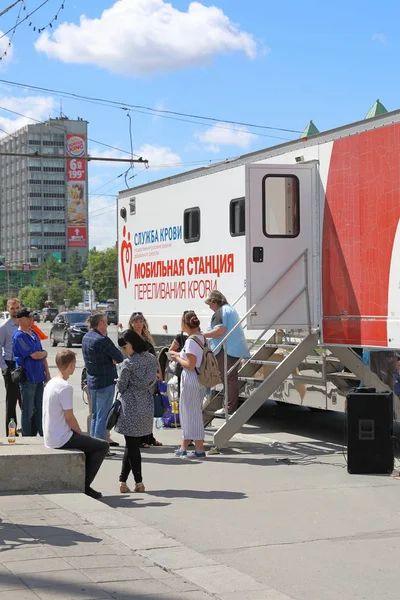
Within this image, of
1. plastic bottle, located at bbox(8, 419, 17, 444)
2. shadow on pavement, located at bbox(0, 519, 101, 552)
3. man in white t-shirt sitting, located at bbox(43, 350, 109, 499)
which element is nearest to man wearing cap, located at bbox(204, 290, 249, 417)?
plastic bottle, located at bbox(8, 419, 17, 444)

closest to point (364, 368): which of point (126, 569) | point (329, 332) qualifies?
point (329, 332)

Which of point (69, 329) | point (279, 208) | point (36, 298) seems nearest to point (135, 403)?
point (279, 208)

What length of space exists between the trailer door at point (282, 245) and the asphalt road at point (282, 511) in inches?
69.9

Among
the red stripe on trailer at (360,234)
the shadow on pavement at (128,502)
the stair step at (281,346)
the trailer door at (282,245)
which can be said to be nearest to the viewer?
the shadow on pavement at (128,502)

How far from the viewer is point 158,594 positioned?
5629mm

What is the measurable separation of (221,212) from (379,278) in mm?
3616

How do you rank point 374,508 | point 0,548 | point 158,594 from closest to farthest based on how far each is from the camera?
point 158,594
point 0,548
point 374,508

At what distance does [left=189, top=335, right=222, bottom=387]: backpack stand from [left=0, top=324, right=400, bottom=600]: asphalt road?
0.92 metres

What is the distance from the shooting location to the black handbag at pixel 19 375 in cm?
1147

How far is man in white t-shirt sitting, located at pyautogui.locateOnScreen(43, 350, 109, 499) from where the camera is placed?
8.89 meters

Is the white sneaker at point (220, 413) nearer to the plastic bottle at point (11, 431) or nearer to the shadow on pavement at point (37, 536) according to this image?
the plastic bottle at point (11, 431)

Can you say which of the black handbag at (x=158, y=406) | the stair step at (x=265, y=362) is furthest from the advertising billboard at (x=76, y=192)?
the black handbag at (x=158, y=406)

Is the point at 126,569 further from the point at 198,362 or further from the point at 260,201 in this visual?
the point at 260,201

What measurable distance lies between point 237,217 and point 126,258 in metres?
4.53
